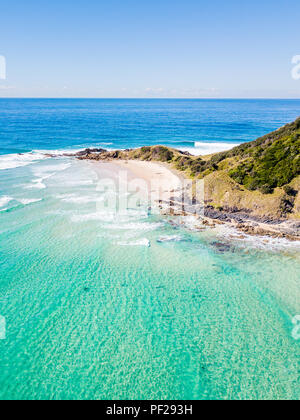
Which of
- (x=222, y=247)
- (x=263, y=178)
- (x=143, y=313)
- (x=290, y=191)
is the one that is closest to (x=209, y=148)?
(x=263, y=178)

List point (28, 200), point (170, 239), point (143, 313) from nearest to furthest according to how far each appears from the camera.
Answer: point (143, 313) < point (170, 239) < point (28, 200)

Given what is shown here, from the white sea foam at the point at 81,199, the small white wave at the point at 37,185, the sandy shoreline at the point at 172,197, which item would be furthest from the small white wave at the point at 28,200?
the sandy shoreline at the point at 172,197

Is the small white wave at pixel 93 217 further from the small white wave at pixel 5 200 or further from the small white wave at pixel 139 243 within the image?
the small white wave at pixel 5 200

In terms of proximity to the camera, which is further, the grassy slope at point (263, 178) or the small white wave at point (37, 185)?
the small white wave at point (37, 185)

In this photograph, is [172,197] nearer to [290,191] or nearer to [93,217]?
[93,217]

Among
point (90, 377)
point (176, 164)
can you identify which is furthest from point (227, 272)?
point (176, 164)

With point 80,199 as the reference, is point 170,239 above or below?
below

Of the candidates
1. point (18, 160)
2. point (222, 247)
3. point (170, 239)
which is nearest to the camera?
point (222, 247)

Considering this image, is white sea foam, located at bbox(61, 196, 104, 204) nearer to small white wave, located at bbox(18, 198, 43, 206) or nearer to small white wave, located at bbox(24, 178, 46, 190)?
small white wave, located at bbox(18, 198, 43, 206)
